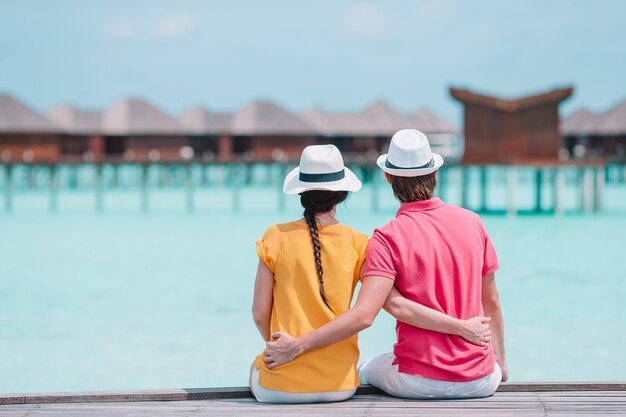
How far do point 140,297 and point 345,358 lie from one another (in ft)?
39.2

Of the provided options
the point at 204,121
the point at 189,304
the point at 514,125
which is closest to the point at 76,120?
the point at 204,121

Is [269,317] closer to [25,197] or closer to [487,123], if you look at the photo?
[487,123]

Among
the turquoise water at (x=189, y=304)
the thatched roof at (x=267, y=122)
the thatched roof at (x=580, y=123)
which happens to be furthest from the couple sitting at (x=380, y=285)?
the thatched roof at (x=580, y=123)

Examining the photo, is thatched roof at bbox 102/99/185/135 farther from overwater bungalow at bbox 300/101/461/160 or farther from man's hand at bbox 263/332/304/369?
man's hand at bbox 263/332/304/369

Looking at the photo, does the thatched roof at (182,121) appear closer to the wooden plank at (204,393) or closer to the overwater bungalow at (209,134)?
the overwater bungalow at (209,134)

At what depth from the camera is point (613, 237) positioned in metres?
24.1

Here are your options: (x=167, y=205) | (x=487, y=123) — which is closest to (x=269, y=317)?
(x=487, y=123)

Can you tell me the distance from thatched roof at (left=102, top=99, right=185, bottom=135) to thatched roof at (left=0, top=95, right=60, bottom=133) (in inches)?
124

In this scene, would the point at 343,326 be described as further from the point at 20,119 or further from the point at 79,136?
the point at 79,136

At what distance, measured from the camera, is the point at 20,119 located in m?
44.2

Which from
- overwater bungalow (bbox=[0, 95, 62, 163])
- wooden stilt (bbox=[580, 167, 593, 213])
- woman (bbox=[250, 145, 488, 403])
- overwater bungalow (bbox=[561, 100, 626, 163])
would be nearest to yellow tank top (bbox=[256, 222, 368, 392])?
woman (bbox=[250, 145, 488, 403])

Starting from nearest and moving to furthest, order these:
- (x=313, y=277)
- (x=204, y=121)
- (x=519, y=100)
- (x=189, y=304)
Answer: (x=313, y=277) < (x=189, y=304) < (x=519, y=100) < (x=204, y=121)

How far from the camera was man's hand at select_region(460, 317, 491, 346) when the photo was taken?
3400 millimetres

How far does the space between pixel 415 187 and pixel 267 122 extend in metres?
44.7
